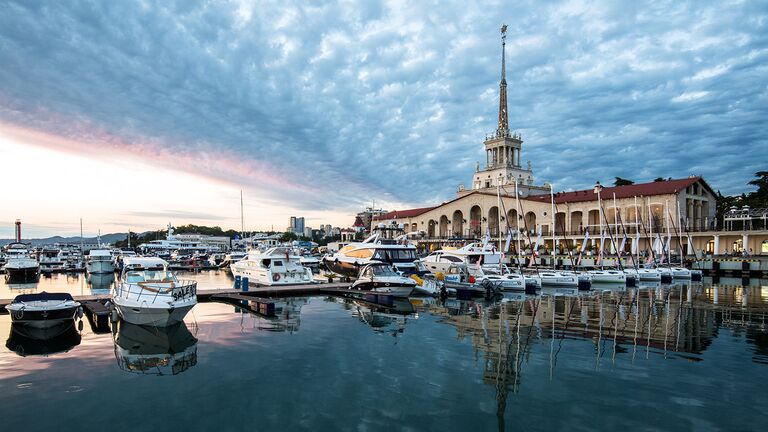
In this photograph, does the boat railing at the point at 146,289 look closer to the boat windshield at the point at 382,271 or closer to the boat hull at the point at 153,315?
the boat hull at the point at 153,315

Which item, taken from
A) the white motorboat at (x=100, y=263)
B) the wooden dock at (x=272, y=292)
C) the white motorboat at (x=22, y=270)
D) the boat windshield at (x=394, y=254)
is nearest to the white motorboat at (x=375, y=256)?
the boat windshield at (x=394, y=254)

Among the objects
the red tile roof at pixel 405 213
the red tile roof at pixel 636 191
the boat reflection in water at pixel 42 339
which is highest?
the red tile roof at pixel 636 191

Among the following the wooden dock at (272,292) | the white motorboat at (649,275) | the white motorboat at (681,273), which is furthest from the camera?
the white motorboat at (681,273)

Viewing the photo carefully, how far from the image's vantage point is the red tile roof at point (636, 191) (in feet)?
228

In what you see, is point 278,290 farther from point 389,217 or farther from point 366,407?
point 389,217

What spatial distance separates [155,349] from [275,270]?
745 inches

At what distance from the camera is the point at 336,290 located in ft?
107

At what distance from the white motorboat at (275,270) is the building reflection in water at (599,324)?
12.2 meters

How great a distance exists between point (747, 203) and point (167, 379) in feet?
312

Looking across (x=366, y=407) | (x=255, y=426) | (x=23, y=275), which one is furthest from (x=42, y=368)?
(x=23, y=275)

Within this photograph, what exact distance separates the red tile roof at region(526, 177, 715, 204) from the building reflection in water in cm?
3730

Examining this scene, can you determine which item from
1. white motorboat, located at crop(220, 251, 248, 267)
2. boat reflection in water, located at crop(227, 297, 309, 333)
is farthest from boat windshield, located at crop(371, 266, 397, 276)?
white motorboat, located at crop(220, 251, 248, 267)

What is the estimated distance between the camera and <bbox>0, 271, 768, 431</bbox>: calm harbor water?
412 inches

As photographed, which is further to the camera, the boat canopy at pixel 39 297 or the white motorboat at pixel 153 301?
the boat canopy at pixel 39 297
